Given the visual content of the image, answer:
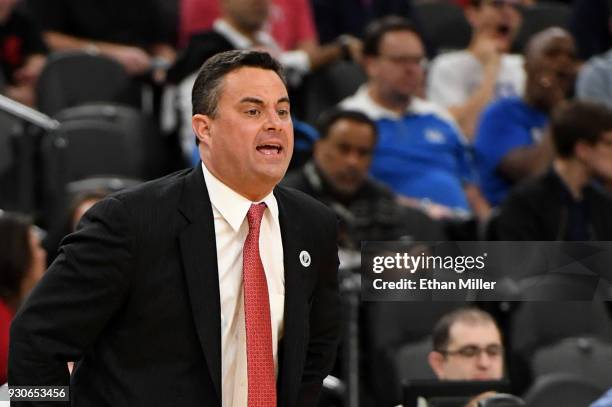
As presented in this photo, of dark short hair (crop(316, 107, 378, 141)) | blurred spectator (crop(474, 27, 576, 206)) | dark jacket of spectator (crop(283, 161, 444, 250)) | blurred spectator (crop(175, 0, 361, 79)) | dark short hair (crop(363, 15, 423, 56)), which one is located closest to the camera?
dark jacket of spectator (crop(283, 161, 444, 250))

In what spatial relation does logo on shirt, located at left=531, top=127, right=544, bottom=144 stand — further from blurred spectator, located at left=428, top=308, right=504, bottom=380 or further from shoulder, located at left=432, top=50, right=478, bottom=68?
blurred spectator, located at left=428, top=308, right=504, bottom=380

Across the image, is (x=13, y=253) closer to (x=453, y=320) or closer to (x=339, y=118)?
(x=339, y=118)

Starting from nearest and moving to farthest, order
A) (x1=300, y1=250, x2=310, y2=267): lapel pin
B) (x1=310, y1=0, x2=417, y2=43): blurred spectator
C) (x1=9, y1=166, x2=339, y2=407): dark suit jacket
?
(x1=9, y1=166, x2=339, y2=407): dark suit jacket, (x1=300, y1=250, x2=310, y2=267): lapel pin, (x1=310, y1=0, x2=417, y2=43): blurred spectator

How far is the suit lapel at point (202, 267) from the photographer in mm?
2439

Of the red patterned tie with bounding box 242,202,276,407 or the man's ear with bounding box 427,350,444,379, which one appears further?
the man's ear with bounding box 427,350,444,379

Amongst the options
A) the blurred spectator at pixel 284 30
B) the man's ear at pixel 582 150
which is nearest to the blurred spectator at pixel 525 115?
the man's ear at pixel 582 150

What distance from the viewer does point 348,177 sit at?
5516 millimetres

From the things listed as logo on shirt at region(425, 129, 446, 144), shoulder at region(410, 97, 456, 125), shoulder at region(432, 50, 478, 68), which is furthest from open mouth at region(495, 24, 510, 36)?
logo on shirt at region(425, 129, 446, 144)

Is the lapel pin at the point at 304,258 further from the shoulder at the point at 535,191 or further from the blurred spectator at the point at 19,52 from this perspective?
the blurred spectator at the point at 19,52

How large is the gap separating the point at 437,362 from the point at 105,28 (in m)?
4.59

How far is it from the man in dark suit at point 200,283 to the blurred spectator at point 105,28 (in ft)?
15.1

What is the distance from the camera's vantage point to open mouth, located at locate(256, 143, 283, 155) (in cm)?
249

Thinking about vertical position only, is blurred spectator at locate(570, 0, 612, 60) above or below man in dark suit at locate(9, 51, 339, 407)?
above

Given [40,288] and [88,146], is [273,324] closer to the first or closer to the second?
[40,288]
